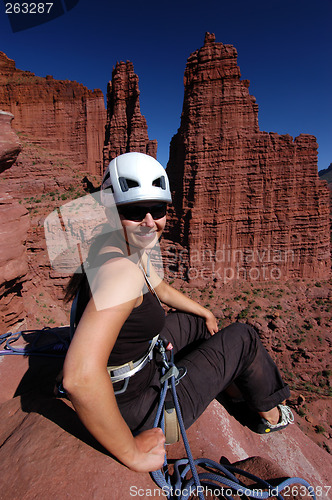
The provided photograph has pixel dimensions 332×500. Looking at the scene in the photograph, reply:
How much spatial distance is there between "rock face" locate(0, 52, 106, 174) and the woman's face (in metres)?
31.5

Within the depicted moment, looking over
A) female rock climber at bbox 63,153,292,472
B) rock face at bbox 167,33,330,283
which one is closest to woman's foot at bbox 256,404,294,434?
female rock climber at bbox 63,153,292,472

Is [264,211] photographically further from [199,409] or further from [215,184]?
[199,409]

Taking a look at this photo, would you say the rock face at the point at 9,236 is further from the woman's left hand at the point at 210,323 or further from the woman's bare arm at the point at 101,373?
the woman's bare arm at the point at 101,373

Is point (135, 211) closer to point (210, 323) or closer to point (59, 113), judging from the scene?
point (210, 323)

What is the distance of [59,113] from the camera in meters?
30.4

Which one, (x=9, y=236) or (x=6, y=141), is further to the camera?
(x=9, y=236)

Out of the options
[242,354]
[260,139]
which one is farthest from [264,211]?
[242,354]

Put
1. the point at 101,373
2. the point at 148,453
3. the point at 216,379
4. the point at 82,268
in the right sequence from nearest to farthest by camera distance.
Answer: the point at 101,373, the point at 148,453, the point at 82,268, the point at 216,379

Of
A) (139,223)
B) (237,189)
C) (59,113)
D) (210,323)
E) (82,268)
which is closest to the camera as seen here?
(139,223)

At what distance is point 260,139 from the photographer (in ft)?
58.4

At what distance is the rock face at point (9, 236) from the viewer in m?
3.60

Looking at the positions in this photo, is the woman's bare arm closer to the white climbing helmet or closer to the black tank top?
the black tank top

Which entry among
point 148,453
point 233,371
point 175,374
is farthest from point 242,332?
point 148,453

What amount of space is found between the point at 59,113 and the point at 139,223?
35854 mm
